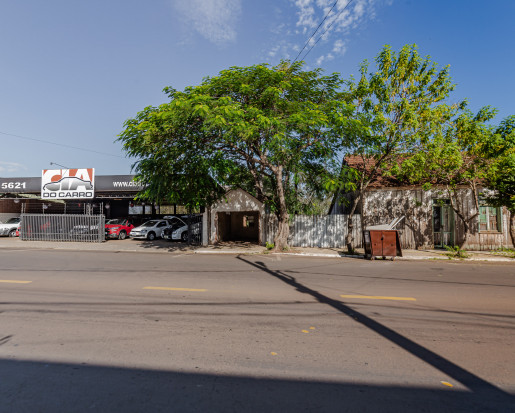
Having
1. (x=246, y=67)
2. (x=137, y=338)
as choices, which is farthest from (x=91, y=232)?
(x=137, y=338)

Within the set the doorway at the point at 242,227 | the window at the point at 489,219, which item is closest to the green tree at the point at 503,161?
the window at the point at 489,219

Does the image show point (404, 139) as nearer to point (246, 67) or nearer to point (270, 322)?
point (246, 67)

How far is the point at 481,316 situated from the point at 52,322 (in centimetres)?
679

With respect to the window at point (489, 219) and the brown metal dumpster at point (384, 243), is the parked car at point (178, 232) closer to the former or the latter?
the brown metal dumpster at point (384, 243)

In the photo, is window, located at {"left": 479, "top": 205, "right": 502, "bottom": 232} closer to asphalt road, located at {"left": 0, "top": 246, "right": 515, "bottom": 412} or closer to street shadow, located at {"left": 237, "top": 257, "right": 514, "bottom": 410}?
asphalt road, located at {"left": 0, "top": 246, "right": 515, "bottom": 412}

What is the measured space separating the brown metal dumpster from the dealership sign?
2004 centimetres

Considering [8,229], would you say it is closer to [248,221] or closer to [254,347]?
[248,221]

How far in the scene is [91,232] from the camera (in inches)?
784

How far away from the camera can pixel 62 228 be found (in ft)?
66.3

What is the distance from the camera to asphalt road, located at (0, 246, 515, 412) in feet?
8.96

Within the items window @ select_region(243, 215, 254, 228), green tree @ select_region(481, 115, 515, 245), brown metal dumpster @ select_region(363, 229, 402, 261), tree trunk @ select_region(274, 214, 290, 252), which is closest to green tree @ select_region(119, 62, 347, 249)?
tree trunk @ select_region(274, 214, 290, 252)

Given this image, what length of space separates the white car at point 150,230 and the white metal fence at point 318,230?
8.25 metres

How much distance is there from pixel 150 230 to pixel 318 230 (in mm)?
11422

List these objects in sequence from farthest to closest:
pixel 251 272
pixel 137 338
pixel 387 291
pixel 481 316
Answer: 1. pixel 251 272
2. pixel 387 291
3. pixel 481 316
4. pixel 137 338
